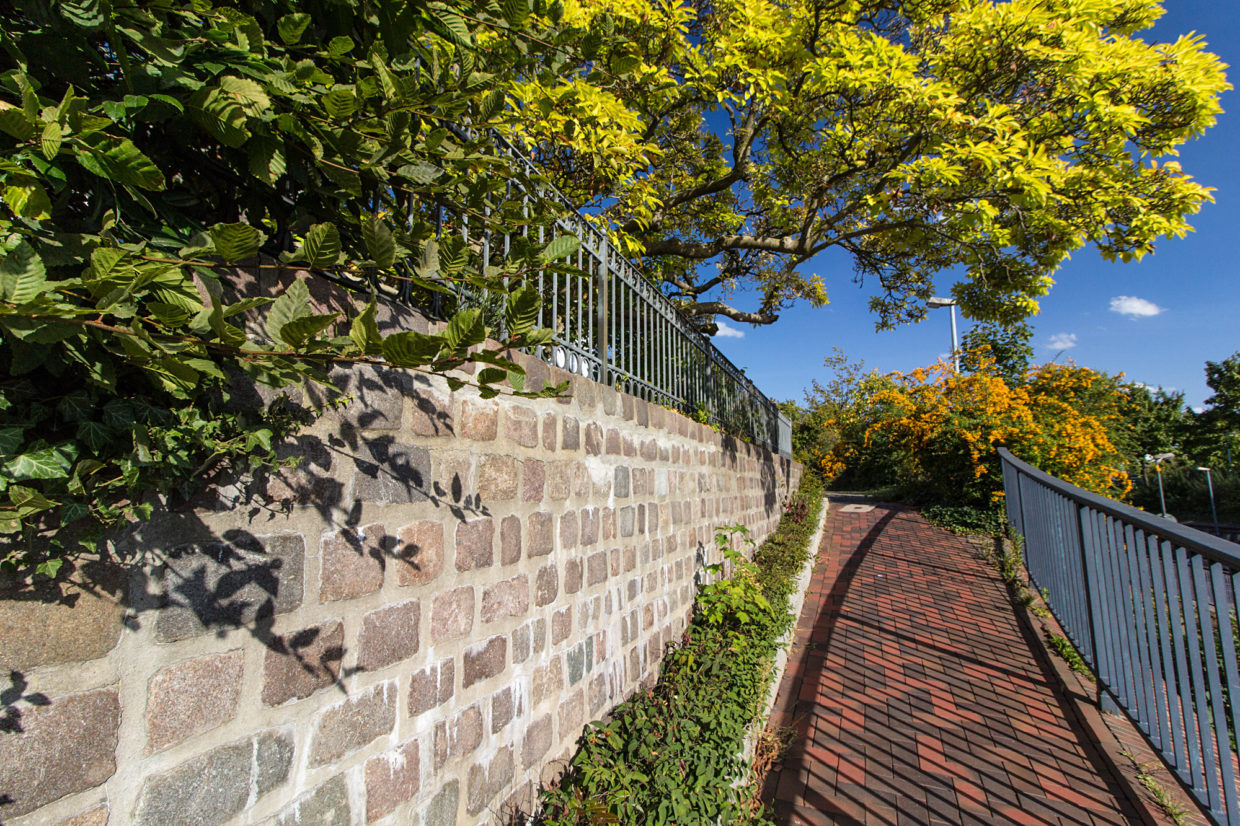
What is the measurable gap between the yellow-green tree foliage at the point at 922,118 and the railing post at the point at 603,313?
96 cm

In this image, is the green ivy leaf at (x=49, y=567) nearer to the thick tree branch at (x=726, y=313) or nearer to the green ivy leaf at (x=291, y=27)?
the green ivy leaf at (x=291, y=27)

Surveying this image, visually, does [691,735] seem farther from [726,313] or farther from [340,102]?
[726,313]

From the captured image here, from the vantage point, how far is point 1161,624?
2885 millimetres

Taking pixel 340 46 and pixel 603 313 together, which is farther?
pixel 603 313

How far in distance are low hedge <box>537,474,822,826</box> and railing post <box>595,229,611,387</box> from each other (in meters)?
1.83

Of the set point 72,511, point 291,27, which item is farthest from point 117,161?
point 72,511

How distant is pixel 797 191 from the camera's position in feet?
23.5

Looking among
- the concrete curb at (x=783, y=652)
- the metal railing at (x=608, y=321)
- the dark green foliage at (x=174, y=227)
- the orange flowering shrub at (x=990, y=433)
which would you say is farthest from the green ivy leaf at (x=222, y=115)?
the orange flowering shrub at (x=990, y=433)

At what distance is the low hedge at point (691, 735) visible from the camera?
233cm

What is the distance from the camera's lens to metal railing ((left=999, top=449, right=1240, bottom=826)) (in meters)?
2.37

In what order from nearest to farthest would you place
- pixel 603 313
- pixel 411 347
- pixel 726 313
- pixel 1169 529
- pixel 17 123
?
pixel 17 123 < pixel 411 347 < pixel 1169 529 < pixel 603 313 < pixel 726 313

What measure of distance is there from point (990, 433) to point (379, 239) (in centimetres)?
1163

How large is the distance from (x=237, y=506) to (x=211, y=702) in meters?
0.42

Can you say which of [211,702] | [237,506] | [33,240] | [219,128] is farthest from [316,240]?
[211,702]
